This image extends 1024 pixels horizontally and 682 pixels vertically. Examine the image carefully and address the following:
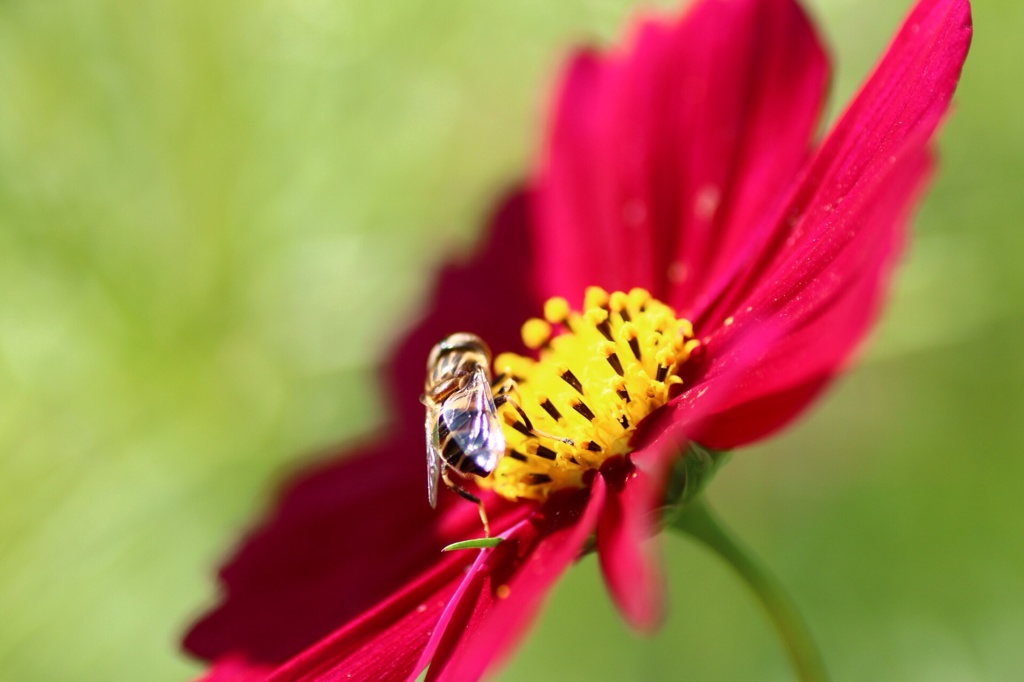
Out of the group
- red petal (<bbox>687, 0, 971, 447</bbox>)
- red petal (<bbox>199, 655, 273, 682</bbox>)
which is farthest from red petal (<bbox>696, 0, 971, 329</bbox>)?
red petal (<bbox>199, 655, 273, 682</bbox>)

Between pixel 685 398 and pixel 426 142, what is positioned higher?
pixel 426 142

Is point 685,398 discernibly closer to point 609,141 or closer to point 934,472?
→ point 609,141

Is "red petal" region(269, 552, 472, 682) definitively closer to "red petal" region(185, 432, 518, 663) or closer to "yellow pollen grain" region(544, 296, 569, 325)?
"red petal" region(185, 432, 518, 663)

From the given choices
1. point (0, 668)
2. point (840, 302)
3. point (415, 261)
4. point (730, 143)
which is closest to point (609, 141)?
point (730, 143)

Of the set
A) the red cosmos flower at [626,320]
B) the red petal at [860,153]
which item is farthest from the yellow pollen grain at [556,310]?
the red petal at [860,153]

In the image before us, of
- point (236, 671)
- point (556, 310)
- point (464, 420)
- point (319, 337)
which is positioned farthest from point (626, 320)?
point (319, 337)
